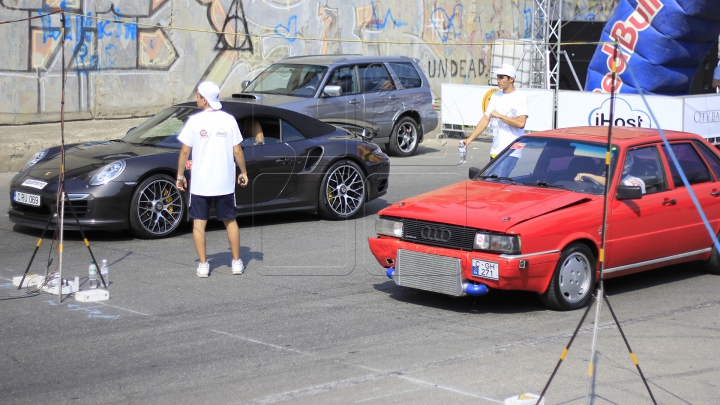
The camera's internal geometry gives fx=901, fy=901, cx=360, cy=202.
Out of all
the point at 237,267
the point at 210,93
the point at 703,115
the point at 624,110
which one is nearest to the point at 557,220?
the point at 237,267

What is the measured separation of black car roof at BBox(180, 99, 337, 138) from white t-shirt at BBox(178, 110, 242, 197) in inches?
78.0

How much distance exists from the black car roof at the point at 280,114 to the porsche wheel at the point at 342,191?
1.68ft

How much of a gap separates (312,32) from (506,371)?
17.6 metres

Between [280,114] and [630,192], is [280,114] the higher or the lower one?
the higher one

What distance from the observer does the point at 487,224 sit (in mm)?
6758

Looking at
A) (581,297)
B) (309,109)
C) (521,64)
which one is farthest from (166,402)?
(521,64)

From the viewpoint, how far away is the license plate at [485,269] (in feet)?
21.8

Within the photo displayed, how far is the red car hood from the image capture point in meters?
6.83

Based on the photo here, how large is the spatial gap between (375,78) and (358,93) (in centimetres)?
63

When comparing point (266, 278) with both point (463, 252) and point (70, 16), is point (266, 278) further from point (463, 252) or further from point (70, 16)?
point (70, 16)

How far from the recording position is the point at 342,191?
1098 centimetres

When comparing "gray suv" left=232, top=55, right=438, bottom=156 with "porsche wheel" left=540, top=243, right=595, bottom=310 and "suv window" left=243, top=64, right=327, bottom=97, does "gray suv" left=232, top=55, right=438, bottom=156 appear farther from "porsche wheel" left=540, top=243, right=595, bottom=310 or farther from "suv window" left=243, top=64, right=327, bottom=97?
"porsche wheel" left=540, top=243, right=595, bottom=310

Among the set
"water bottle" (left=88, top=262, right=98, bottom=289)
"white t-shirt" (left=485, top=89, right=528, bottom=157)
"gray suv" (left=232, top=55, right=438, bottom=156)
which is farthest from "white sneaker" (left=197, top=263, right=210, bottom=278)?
"gray suv" (left=232, top=55, right=438, bottom=156)

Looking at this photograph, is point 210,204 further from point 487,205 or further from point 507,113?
point 507,113
